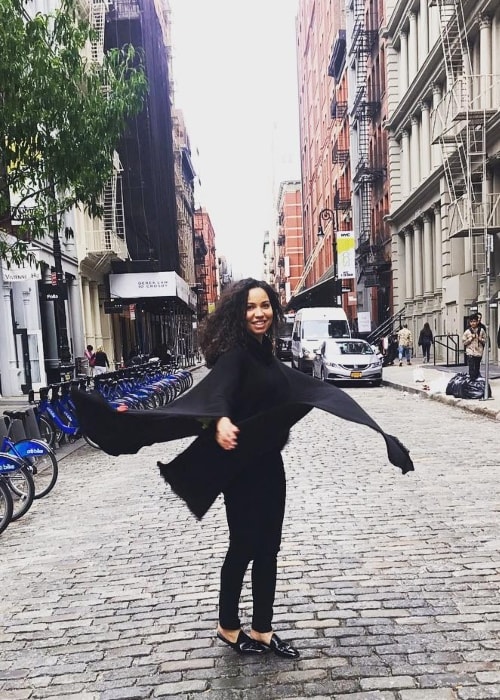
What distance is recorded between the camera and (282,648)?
3459mm

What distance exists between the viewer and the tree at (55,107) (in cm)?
856

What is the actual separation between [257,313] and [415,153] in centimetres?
3285

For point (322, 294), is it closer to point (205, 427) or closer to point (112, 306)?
point (112, 306)

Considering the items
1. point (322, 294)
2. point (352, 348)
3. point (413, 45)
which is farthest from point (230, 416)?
point (322, 294)

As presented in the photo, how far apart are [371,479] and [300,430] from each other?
428 centimetres

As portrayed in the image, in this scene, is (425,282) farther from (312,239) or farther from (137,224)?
(312,239)

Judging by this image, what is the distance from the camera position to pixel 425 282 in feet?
106

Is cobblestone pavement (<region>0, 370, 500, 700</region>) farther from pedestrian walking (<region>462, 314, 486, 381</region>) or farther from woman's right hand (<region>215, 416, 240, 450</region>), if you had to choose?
pedestrian walking (<region>462, 314, 486, 381</region>)

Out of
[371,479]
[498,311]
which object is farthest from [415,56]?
[371,479]

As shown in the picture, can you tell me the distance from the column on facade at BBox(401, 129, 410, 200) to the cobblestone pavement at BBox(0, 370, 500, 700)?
2990cm

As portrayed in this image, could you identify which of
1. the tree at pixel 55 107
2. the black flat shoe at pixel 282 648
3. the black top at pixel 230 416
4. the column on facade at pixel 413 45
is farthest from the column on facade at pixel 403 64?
the black flat shoe at pixel 282 648

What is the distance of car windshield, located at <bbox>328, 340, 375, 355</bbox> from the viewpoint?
21505mm

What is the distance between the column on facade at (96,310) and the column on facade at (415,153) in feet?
54.9

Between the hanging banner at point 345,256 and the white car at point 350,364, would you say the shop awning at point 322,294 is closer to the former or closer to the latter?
the hanging banner at point 345,256
